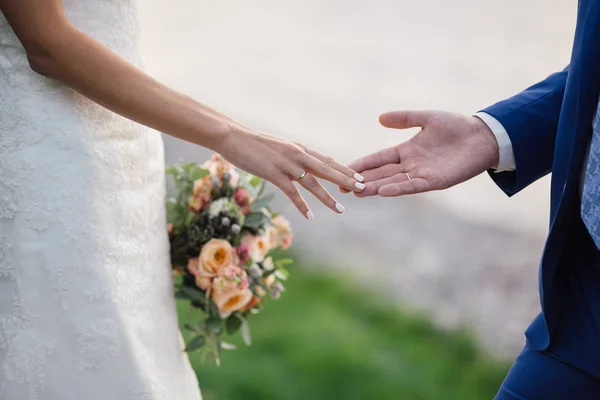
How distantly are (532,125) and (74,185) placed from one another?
0.90 m

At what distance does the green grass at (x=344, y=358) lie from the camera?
329 centimetres

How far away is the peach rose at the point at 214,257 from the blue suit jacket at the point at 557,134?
721 millimetres

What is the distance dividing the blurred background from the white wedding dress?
182 cm

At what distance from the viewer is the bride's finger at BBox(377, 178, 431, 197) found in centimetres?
151

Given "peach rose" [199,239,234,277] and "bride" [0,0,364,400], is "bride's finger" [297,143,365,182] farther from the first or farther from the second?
"peach rose" [199,239,234,277]

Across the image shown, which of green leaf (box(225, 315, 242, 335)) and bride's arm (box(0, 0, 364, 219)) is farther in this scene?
green leaf (box(225, 315, 242, 335))

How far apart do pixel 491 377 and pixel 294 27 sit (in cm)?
369

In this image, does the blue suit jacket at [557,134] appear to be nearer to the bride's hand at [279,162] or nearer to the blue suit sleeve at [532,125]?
the blue suit sleeve at [532,125]

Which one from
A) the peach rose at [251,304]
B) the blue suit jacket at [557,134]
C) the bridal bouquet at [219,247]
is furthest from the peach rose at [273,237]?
the blue suit jacket at [557,134]

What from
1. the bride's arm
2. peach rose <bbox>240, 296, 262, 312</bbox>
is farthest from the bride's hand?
peach rose <bbox>240, 296, 262, 312</bbox>

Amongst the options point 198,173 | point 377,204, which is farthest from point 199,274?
point 377,204

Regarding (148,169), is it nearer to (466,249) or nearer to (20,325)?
(20,325)

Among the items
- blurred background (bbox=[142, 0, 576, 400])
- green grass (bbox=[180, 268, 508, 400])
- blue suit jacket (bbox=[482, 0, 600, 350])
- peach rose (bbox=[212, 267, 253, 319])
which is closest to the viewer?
Answer: blue suit jacket (bbox=[482, 0, 600, 350])

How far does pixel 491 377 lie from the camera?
11.5ft
